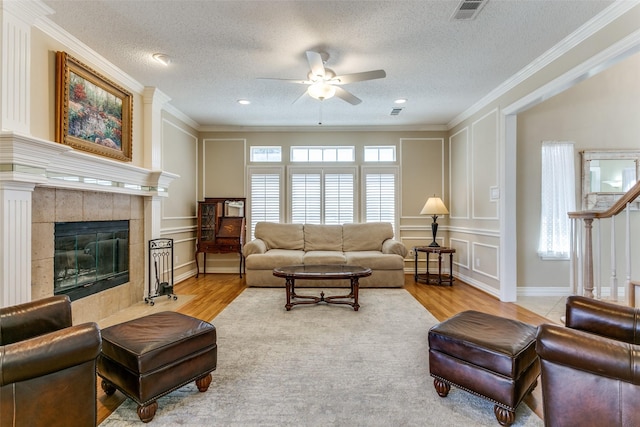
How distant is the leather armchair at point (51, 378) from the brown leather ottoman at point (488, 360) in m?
1.84

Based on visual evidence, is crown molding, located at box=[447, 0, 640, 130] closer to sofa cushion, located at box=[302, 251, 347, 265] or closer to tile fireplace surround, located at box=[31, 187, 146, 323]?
sofa cushion, located at box=[302, 251, 347, 265]

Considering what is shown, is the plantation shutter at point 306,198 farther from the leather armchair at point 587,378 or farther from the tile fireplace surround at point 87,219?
the leather armchair at point 587,378

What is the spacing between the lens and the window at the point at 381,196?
5.91 meters

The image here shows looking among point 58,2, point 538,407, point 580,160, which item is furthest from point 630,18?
point 58,2

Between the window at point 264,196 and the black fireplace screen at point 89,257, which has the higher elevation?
the window at point 264,196

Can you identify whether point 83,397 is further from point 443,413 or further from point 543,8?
point 543,8

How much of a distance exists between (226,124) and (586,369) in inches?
233

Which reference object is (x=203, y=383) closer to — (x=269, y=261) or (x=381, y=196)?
(x=269, y=261)

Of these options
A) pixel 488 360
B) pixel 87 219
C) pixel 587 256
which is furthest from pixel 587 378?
pixel 87 219

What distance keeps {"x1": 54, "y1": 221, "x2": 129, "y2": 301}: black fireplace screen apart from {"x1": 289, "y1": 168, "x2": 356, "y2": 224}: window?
2975mm

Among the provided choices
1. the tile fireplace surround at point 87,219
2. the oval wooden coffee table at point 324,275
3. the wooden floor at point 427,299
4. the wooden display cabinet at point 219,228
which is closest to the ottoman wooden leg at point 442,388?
the wooden floor at point 427,299

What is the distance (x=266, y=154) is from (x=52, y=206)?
12.2 ft

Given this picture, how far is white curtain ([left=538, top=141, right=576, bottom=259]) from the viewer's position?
423 cm

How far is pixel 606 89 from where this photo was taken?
425cm
